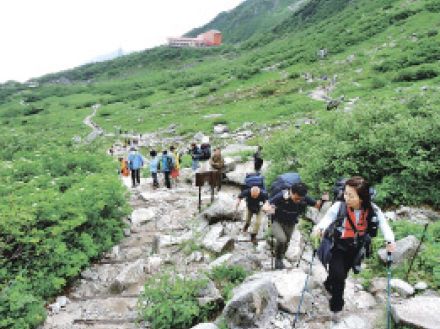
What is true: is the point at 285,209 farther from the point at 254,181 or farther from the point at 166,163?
the point at 166,163

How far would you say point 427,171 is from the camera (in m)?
10.6

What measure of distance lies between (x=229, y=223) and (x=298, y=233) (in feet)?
7.71

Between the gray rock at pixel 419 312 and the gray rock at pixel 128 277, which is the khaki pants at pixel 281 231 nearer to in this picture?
the gray rock at pixel 419 312

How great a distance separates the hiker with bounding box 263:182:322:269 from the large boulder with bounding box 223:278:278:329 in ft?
4.47

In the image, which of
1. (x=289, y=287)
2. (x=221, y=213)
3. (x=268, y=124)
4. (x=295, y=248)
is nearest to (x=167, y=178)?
(x=221, y=213)

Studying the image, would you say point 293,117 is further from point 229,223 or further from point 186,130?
point 229,223

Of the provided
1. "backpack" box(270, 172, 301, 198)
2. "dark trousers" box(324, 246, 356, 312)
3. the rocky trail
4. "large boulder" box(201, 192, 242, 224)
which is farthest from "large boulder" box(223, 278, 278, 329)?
"large boulder" box(201, 192, 242, 224)

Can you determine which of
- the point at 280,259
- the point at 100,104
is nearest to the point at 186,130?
the point at 280,259

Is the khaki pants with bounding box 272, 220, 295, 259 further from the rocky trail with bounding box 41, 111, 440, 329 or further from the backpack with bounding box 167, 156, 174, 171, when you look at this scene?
the backpack with bounding box 167, 156, 174, 171

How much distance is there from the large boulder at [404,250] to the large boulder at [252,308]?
2833 mm

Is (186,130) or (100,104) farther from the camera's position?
(100,104)

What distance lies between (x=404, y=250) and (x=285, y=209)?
2.59m

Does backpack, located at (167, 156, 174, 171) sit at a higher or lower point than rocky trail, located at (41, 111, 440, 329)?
higher

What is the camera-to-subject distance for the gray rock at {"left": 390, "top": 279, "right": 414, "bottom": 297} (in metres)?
6.86
